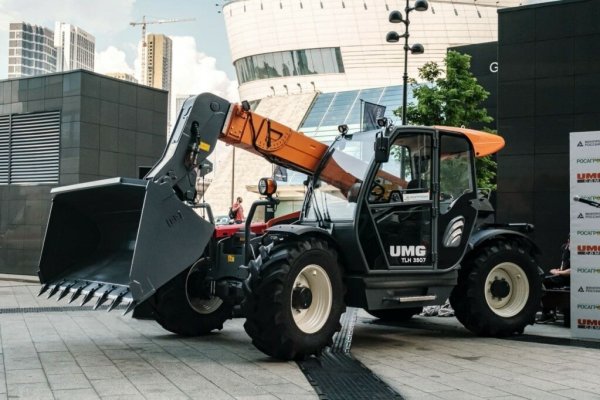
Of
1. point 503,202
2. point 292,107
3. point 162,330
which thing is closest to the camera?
point 162,330

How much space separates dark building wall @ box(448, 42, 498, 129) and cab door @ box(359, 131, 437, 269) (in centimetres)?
2195

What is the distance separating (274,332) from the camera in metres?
7.79

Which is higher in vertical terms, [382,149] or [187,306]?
[382,149]

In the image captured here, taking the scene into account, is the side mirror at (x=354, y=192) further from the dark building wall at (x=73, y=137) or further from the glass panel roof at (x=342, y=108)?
the glass panel roof at (x=342, y=108)

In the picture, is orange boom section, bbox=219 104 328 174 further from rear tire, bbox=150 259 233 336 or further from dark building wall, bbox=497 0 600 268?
dark building wall, bbox=497 0 600 268

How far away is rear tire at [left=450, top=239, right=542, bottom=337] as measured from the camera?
1009cm

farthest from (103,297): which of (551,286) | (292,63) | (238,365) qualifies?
(292,63)

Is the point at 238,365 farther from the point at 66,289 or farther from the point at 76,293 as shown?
the point at 66,289

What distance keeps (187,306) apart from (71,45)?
156 meters

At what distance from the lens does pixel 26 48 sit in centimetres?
13288

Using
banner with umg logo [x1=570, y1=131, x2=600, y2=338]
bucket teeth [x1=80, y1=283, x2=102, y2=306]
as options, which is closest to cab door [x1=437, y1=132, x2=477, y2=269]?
banner with umg logo [x1=570, y1=131, x2=600, y2=338]

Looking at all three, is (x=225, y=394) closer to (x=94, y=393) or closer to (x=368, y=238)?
(x=94, y=393)

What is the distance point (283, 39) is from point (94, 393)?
7371 centimetres

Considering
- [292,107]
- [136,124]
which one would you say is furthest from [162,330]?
[292,107]
